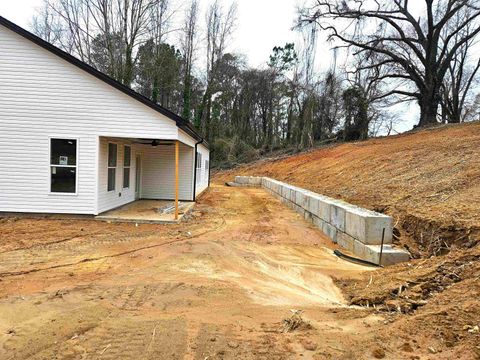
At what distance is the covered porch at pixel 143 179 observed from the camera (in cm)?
1077

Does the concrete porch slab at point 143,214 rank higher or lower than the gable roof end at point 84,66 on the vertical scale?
lower

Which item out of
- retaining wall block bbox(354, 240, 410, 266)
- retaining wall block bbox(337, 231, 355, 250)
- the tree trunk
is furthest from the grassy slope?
the tree trunk

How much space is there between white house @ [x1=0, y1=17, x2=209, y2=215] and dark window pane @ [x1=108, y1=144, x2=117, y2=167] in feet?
3.37

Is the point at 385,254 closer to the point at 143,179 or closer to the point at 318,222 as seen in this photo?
the point at 318,222

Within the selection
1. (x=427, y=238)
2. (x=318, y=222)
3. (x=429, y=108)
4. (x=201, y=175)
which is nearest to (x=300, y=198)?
(x=318, y=222)

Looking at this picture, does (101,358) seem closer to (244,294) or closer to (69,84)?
(244,294)

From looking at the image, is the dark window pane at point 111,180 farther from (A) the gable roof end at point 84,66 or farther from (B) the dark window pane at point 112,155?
(A) the gable roof end at point 84,66

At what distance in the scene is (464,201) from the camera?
738 cm

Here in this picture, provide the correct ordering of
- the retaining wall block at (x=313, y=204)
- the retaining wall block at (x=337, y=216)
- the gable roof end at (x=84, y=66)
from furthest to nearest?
the retaining wall block at (x=313, y=204) → the gable roof end at (x=84, y=66) → the retaining wall block at (x=337, y=216)

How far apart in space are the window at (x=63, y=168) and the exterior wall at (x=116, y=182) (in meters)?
0.73

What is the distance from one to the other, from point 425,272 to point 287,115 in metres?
37.7

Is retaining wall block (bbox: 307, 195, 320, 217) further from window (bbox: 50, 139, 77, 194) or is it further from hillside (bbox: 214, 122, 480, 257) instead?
window (bbox: 50, 139, 77, 194)

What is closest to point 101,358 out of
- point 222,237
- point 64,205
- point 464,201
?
point 222,237

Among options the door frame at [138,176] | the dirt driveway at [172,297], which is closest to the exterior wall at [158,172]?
the door frame at [138,176]
